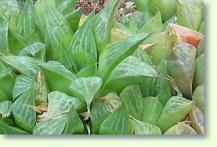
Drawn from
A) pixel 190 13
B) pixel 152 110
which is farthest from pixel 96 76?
pixel 190 13

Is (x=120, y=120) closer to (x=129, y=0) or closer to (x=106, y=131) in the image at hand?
(x=106, y=131)

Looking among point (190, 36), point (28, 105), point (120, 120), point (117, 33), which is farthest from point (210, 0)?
point (28, 105)

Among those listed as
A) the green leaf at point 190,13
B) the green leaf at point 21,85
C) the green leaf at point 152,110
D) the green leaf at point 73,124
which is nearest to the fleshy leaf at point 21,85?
the green leaf at point 21,85

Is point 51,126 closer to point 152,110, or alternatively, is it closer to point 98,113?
point 98,113

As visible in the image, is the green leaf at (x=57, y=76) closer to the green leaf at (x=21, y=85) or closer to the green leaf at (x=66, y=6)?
the green leaf at (x=21, y=85)

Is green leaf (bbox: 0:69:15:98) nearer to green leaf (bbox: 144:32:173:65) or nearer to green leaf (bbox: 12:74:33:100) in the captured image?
green leaf (bbox: 12:74:33:100)

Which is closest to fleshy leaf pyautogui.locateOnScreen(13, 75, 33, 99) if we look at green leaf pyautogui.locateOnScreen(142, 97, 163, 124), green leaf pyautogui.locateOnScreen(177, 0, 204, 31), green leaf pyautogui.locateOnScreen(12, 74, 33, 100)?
green leaf pyautogui.locateOnScreen(12, 74, 33, 100)
